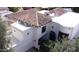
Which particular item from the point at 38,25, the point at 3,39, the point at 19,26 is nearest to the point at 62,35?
the point at 38,25

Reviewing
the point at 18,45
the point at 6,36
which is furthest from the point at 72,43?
the point at 6,36

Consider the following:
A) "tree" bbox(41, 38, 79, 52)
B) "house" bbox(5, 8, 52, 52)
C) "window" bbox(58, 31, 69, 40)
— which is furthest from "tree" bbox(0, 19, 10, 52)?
"window" bbox(58, 31, 69, 40)

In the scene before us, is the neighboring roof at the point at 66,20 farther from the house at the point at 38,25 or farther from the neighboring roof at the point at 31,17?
the neighboring roof at the point at 31,17

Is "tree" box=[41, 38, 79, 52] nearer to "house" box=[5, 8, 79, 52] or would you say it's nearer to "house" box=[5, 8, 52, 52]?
"house" box=[5, 8, 79, 52]

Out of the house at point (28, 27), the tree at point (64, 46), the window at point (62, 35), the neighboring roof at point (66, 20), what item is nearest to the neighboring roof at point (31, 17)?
the house at point (28, 27)

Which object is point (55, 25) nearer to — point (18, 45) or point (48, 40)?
point (48, 40)

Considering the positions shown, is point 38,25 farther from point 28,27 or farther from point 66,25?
point 66,25
